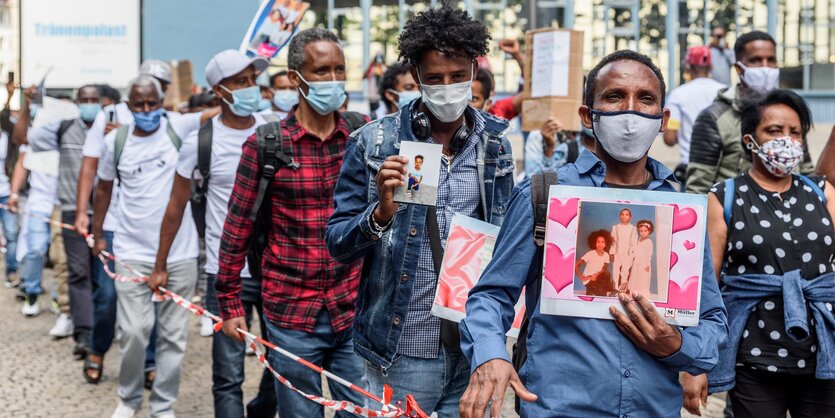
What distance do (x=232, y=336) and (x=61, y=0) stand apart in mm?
17247

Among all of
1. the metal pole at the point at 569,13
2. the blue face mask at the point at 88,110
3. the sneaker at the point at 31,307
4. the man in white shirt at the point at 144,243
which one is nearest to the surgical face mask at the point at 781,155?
the man in white shirt at the point at 144,243

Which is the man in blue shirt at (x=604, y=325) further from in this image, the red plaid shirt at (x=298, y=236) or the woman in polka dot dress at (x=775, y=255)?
the red plaid shirt at (x=298, y=236)

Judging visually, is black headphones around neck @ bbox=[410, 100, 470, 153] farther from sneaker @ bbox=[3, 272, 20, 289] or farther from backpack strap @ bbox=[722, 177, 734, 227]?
sneaker @ bbox=[3, 272, 20, 289]

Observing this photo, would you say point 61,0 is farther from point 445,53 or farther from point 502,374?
point 502,374

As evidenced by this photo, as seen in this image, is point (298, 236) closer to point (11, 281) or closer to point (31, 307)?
point (31, 307)

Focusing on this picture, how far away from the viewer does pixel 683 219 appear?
2807mm

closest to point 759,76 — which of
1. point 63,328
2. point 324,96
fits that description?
point 324,96

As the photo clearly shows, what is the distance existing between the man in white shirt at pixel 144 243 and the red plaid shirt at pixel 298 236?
1998 millimetres

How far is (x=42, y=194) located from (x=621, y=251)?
9.89m

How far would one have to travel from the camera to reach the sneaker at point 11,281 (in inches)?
556

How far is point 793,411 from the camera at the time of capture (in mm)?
4598

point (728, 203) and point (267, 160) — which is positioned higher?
point (267, 160)

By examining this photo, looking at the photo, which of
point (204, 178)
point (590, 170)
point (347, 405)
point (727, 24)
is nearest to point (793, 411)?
point (347, 405)

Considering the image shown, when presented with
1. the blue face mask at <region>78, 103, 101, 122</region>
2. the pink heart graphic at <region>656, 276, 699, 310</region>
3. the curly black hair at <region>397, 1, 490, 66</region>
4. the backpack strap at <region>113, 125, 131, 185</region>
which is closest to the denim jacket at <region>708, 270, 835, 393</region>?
the curly black hair at <region>397, 1, 490, 66</region>
